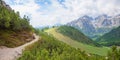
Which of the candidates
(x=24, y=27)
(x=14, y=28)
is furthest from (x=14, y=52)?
(x=24, y=27)

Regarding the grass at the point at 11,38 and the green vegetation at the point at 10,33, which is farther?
the green vegetation at the point at 10,33

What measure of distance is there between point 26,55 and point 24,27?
256ft

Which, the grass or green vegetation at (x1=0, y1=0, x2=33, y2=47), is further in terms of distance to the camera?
green vegetation at (x1=0, y1=0, x2=33, y2=47)

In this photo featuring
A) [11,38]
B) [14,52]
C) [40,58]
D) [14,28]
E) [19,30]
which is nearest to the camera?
[40,58]

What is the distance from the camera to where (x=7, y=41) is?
114625mm

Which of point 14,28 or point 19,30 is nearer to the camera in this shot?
point 14,28

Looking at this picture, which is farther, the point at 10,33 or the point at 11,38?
the point at 10,33

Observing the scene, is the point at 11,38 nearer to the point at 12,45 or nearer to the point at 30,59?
the point at 12,45

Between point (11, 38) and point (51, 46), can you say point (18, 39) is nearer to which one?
point (11, 38)

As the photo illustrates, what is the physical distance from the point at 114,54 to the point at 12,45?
49.9 m

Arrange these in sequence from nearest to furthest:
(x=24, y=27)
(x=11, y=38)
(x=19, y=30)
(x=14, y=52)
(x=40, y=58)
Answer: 1. (x=40, y=58)
2. (x=14, y=52)
3. (x=11, y=38)
4. (x=19, y=30)
5. (x=24, y=27)

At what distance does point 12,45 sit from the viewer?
4510 inches

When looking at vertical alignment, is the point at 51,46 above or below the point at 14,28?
below

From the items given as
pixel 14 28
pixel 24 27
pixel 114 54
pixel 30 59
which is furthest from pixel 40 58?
pixel 24 27
